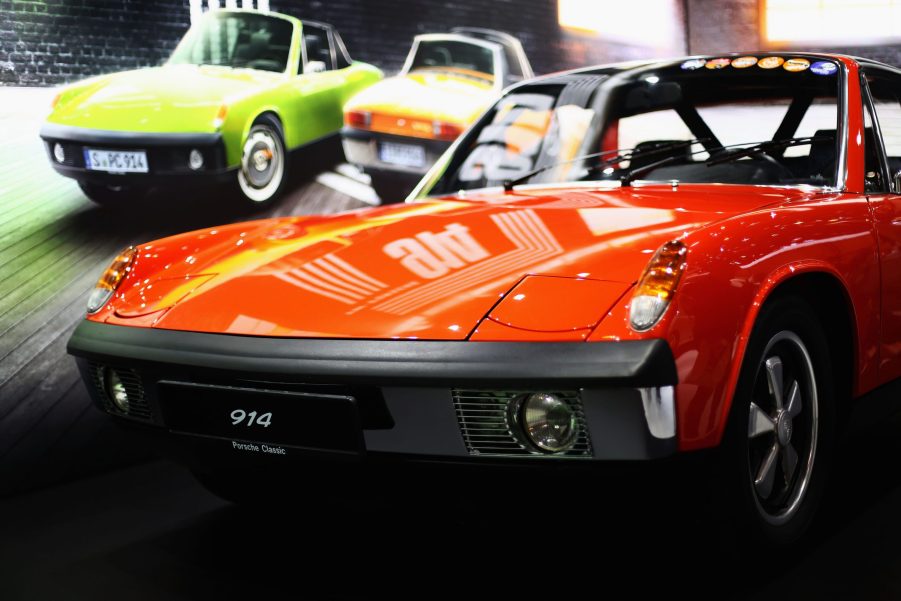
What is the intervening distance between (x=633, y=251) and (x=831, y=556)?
3.25ft

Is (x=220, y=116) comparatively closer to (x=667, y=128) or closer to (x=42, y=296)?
(x=42, y=296)

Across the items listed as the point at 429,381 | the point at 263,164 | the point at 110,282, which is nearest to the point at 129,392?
the point at 110,282

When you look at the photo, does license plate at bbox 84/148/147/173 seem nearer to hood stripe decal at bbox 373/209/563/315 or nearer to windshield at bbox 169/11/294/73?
windshield at bbox 169/11/294/73

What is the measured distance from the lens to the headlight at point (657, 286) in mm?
1853

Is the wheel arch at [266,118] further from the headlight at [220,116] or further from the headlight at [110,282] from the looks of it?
the headlight at [110,282]

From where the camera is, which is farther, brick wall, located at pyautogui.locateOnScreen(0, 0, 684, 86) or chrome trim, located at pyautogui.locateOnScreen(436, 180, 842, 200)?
brick wall, located at pyautogui.locateOnScreen(0, 0, 684, 86)

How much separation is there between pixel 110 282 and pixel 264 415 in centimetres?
76

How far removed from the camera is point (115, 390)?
2.42 m

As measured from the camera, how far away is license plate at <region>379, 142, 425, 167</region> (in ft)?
16.7

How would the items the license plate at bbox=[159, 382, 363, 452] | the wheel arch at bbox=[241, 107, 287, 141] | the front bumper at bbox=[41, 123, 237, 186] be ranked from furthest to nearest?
1. the wheel arch at bbox=[241, 107, 287, 141]
2. the front bumper at bbox=[41, 123, 237, 186]
3. the license plate at bbox=[159, 382, 363, 452]

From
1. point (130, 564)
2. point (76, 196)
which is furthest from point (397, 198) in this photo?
point (130, 564)

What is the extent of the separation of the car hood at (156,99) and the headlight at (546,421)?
267cm

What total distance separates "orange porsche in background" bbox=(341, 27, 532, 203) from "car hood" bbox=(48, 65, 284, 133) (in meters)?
0.76

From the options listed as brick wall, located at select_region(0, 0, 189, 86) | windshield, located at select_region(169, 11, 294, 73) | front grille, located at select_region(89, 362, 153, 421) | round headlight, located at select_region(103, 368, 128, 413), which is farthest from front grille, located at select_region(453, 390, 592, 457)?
windshield, located at select_region(169, 11, 294, 73)
